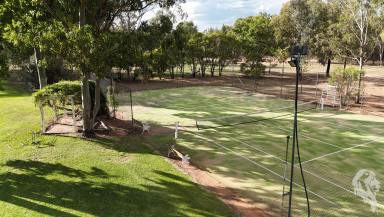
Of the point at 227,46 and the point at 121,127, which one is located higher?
the point at 227,46

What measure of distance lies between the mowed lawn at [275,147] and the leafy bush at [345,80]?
397 cm

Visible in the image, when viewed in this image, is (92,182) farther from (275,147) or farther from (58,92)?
(275,147)

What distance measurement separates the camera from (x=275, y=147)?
18.5 meters

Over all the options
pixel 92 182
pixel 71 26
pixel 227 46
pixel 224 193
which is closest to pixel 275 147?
pixel 224 193

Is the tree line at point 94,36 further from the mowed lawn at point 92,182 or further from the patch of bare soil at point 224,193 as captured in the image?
the patch of bare soil at point 224,193

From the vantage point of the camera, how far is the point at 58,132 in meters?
19.3

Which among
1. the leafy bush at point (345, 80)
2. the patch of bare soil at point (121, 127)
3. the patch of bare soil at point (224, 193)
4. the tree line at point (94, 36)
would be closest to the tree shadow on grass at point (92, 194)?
the patch of bare soil at point (224, 193)

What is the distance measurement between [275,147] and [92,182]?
995cm

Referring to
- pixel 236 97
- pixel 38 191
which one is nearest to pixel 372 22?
pixel 236 97

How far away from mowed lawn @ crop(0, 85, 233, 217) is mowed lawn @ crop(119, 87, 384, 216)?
2149 millimetres

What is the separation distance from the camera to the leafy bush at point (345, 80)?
1220 inches

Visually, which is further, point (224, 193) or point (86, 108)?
point (86, 108)

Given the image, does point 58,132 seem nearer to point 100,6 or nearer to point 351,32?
point 100,6

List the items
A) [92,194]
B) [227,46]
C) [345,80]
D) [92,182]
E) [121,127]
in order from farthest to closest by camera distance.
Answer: [227,46], [345,80], [121,127], [92,182], [92,194]
